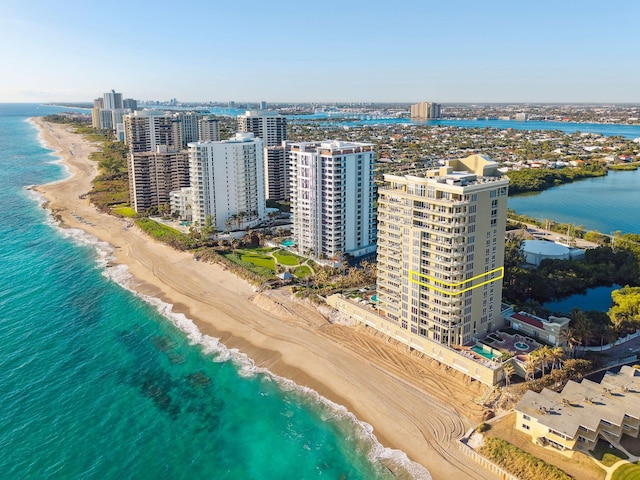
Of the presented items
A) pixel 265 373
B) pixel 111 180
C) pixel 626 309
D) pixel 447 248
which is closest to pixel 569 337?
pixel 626 309

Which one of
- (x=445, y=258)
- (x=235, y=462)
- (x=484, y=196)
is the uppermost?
(x=484, y=196)

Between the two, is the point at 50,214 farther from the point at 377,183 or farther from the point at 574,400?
the point at 574,400

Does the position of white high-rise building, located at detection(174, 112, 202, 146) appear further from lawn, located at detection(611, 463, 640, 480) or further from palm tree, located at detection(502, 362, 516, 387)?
lawn, located at detection(611, 463, 640, 480)

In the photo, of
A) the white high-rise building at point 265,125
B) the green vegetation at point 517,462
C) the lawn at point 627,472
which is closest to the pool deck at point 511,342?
the green vegetation at point 517,462

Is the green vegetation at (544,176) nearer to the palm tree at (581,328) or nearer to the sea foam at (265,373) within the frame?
the palm tree at (581,328)

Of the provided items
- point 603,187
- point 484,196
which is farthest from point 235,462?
point 603,187
